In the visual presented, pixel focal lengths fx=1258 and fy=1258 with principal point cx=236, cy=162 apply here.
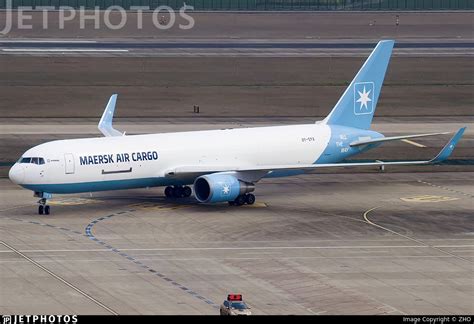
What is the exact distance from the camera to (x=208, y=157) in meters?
69.6

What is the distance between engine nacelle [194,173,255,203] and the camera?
66.7m

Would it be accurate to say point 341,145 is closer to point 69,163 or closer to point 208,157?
point 208,157

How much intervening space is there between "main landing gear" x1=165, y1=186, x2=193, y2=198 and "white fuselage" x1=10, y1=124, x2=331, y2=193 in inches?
66.9

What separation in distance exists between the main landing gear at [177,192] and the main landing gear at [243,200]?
3251 mm

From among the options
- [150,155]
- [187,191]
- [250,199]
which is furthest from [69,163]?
[250,199]

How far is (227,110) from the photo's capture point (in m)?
110

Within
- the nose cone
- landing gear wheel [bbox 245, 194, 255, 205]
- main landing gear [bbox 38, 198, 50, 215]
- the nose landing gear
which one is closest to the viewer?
the nose cone

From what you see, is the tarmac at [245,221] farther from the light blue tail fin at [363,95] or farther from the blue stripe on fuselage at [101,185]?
the light blue tail fin at [363,95]

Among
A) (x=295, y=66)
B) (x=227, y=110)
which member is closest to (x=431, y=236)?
(x=227, y=110)

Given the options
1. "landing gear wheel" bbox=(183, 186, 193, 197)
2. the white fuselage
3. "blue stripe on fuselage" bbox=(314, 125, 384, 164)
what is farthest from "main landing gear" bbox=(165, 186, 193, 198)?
"blue stripe on fuselage" bbox=(314, 125, 384, 164)

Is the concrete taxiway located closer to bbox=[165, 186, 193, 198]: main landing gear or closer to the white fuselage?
bbox=[165, 186, 193, 198]: main landing gear

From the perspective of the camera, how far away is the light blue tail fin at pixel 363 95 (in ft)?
250

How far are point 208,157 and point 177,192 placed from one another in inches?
123

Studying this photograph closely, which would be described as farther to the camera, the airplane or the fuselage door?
the airplane
